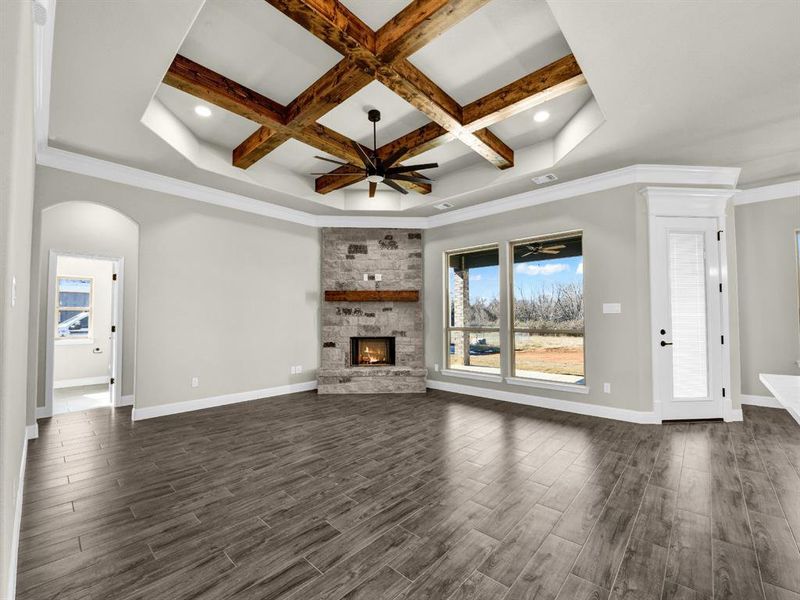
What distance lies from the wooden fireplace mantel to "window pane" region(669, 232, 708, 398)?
3.52 metres

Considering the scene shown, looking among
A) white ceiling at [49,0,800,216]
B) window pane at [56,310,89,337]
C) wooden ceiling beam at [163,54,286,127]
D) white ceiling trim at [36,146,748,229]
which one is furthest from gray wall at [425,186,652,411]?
window pane at [56,310,89,337]

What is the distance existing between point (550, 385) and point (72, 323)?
8.06 meters

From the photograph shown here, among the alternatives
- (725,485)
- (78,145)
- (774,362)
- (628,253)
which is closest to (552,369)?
(628,253)

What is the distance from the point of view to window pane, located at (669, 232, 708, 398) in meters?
4.22

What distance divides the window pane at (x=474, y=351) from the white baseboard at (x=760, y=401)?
329 centimetres

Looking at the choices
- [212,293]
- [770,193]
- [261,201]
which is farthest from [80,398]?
[770,193]

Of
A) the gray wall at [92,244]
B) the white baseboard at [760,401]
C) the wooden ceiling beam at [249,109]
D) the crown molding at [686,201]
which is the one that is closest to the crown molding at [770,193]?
the crown molding at [686,201]

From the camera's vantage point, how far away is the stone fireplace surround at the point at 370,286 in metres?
6.20

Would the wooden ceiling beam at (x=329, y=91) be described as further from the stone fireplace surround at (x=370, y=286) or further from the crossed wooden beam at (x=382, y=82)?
the stone fireplace surround at (x=370, y=286)

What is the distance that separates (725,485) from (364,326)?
4.77m

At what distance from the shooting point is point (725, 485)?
8.80ft

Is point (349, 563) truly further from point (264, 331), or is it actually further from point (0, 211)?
point (264, 331)

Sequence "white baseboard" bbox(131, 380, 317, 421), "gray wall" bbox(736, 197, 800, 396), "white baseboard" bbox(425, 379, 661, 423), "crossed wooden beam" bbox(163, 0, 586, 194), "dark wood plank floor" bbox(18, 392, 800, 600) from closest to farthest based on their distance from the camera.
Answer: "dark wood plank floor" bbox(18, 392, 800, 600) < "crossed wooden beam" bbox(163, 0, 586, 194) < "white baseboard" bbox(425, 379, 661, 423) < "white baseboard" bbox(131, 380, 317, 421) < "gray wall" bbox(736, 197, 800, 396)

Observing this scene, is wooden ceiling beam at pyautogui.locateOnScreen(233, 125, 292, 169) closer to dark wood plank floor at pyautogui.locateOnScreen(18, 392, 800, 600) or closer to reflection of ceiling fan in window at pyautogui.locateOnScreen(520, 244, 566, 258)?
dark wood plank floor at pyautogui.locateOnScreen(18, 392, 800, 600)
